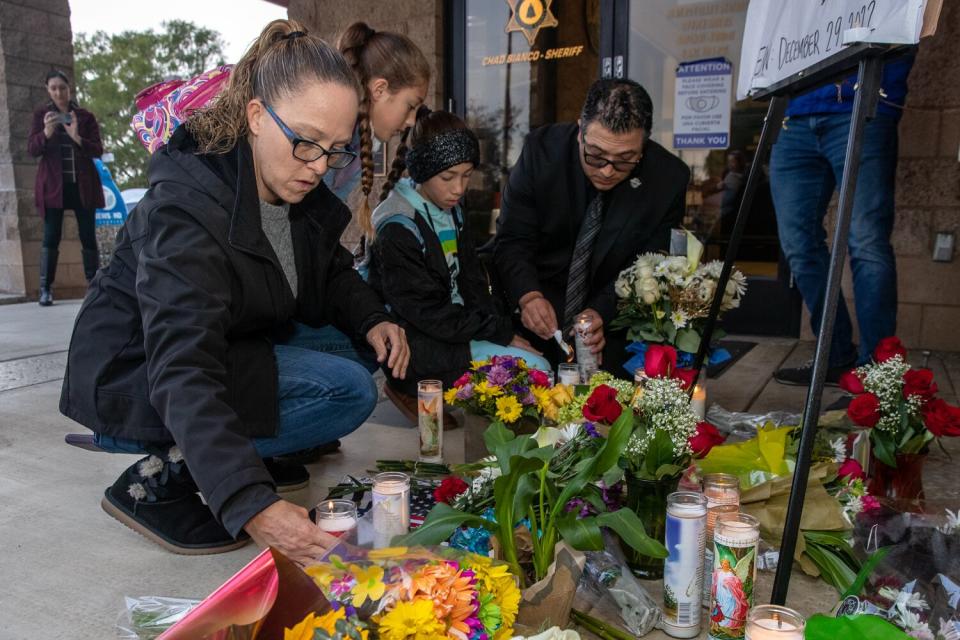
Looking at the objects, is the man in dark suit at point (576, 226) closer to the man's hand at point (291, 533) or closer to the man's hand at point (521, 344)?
the man's hand at point (521, 344)

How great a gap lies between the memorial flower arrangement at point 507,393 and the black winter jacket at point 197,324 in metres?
0.59

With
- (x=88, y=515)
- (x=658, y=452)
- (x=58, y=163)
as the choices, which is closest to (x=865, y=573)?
(x=658, y=452)

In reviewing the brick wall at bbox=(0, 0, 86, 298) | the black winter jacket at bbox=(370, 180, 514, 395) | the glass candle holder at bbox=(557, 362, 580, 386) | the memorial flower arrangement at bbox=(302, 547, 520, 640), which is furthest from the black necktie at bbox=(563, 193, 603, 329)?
the brick wall at bbox=(0, 0, 86, 298)

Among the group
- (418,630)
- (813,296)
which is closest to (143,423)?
(418,630)

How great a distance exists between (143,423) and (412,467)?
86 centimetres

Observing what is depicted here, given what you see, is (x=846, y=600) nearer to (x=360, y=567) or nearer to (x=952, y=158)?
(x=360, y=567)

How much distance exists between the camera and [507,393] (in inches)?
90.9

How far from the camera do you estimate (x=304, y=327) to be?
2496mm

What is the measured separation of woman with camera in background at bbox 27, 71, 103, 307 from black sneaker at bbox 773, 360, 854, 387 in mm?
5625

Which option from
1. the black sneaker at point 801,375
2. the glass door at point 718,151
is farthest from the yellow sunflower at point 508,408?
the glass door at point 718,151

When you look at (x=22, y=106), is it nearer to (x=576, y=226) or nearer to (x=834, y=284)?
(x=576, y=226)

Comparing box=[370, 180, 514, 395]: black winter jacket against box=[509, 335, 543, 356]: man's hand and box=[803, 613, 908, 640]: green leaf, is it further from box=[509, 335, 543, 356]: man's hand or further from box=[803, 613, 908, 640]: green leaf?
box=[803, 613, 908, 640]: green leaf

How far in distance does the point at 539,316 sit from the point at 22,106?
638cm

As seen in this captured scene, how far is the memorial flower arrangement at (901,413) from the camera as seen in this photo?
80.0 inches
